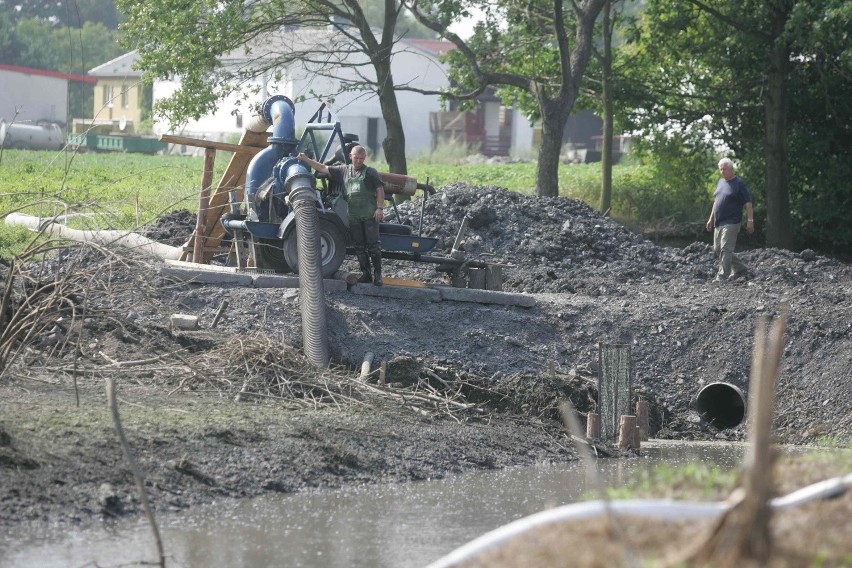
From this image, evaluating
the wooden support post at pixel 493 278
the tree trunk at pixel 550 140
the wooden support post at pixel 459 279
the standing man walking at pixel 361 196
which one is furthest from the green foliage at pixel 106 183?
the tree trunk at pixel 550 140

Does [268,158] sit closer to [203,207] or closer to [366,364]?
[203,207]

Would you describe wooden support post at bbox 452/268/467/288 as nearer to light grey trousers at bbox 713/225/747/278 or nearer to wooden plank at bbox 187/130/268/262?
wooden plank at bbox 187/130/268/262

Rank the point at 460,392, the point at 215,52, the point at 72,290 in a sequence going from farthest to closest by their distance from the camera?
the point at 215,52 → the point at 460,392 → the point at 72,290

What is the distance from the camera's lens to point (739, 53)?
26078mm

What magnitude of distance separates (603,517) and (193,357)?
26.4 ft

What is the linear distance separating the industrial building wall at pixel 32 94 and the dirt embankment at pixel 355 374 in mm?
49383

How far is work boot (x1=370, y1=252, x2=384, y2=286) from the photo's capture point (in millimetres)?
15250

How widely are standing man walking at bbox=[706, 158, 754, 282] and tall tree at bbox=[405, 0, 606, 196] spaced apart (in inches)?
263

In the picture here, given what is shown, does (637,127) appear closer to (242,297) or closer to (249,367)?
(242,297)

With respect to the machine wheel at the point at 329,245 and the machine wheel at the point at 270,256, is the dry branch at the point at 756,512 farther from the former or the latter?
the machine wheel at the point at 270,256

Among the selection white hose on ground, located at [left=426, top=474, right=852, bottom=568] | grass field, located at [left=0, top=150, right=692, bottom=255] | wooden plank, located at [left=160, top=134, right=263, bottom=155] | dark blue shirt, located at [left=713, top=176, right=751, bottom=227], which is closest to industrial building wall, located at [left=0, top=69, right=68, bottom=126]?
grass field, located at [left=0, top=150, right=692, bottom=255]

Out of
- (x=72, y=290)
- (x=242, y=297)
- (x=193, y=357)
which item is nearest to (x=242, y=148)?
(x=242, y=297)

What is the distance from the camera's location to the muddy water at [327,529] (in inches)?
306

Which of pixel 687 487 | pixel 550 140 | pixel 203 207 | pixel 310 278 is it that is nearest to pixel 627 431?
pixel 310 278
